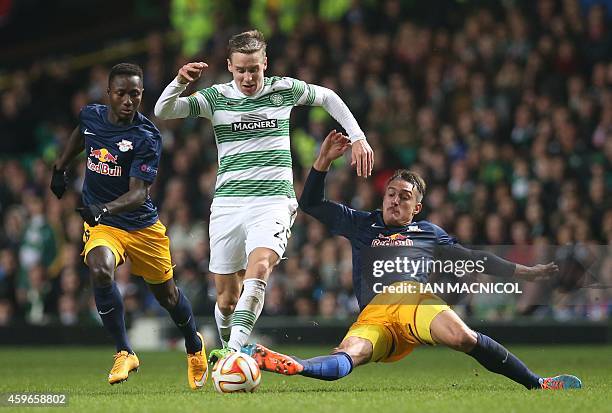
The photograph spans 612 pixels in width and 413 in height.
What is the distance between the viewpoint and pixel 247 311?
7516 millimetres

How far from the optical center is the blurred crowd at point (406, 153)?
1377cm

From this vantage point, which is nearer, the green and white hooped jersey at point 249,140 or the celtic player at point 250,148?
the celtic player at point 250,148

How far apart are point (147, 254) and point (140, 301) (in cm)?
640

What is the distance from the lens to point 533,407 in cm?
630

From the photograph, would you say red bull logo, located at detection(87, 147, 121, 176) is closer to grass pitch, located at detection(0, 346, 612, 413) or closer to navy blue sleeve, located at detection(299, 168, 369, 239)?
navy blue sleeve, located at detection(299, 168, 369, 239)

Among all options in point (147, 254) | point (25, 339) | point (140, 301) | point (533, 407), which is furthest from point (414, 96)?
point (533, 407)

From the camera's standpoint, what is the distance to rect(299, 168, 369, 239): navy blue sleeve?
26.2 feet

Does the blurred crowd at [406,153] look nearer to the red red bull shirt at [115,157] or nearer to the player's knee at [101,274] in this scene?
the red red bull shirt at [115,157]

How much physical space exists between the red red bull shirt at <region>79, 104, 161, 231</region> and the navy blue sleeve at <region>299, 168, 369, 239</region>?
3.70 feet

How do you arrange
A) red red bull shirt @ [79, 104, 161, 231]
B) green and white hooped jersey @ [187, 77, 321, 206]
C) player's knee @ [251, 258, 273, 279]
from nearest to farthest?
player's knee @ [251, 258, 273, 279] < green and white hooped jersey @ [187, 77, 321, 206] < red red bull shirt @ [79, 104, 161, 231]

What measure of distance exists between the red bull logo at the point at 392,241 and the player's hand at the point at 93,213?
177cm

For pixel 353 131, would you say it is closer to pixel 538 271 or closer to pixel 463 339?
pixel 538 271

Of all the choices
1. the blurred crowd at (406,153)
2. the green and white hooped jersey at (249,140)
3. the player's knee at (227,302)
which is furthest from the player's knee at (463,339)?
the blurred crowd at (406,153)

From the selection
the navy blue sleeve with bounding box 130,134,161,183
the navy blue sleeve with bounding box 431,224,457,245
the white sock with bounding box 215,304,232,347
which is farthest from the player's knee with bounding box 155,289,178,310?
the navy blue sleeve with bounding box 431,224,457,245
